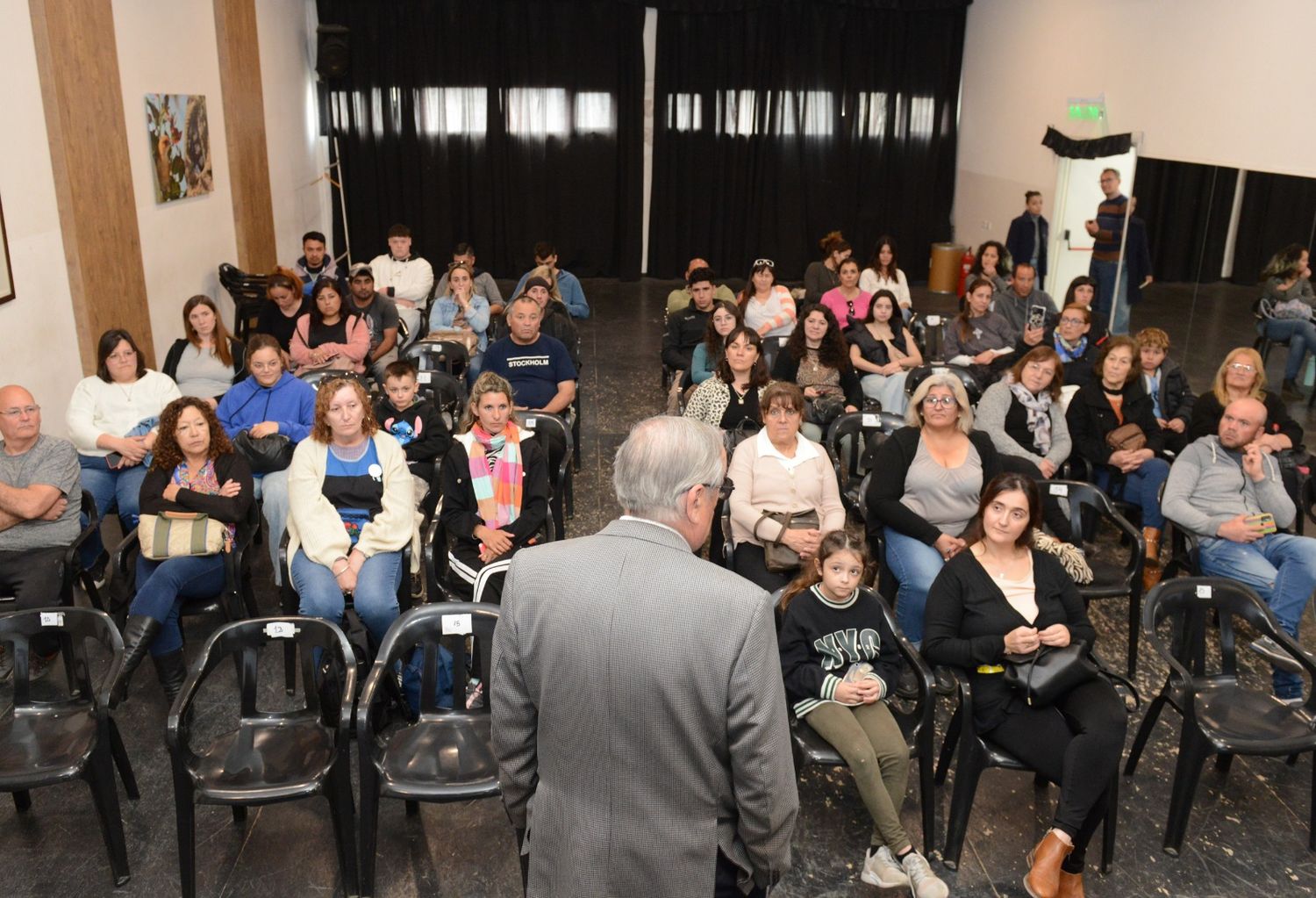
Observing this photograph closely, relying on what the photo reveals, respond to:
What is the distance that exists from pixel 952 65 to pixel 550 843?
41.5 ft

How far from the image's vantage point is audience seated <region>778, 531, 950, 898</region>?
299 cm

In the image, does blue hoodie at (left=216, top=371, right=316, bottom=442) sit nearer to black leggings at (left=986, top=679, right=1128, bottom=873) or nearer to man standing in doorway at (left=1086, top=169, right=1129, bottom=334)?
black leggings at (left=986, top=679, right=1128, bottom=873)

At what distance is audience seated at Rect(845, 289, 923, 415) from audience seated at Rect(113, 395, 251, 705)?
142 inches

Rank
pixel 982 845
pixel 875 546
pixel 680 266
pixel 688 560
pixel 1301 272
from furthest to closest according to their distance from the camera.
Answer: pixel 680 266
pixel 1301 272
pixel 875 546
pixel 982 845
pixel 688 560

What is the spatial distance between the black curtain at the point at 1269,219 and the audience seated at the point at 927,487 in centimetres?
375

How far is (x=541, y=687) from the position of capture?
1.75 metres

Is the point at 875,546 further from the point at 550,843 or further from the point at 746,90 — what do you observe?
the point at 746,90

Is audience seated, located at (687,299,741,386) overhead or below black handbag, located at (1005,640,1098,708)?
overhead

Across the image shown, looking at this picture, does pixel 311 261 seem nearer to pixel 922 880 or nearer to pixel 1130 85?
pixel 1130 85

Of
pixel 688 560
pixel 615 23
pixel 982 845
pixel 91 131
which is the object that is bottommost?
pixel 982 845

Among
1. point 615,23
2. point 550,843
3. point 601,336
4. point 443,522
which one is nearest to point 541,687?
point 550,843

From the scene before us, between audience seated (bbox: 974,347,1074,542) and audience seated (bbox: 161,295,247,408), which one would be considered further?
audience seated (bbox: 161,295,247,408)

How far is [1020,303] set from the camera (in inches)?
286

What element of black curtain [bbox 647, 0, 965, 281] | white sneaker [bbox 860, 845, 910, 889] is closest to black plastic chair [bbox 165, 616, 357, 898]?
white sneaker [bbox 860, 845, 910, 889]
